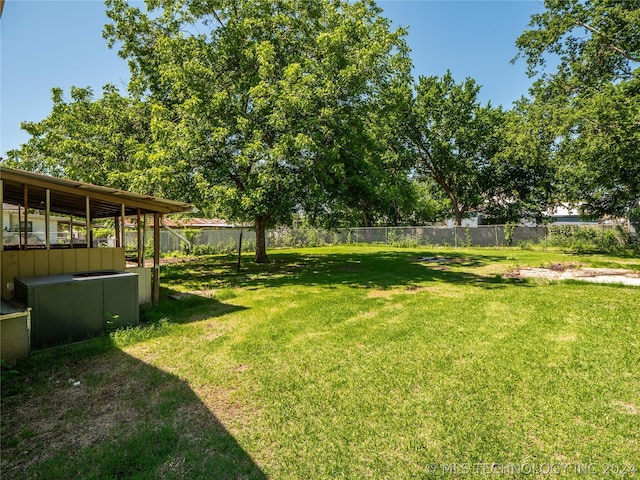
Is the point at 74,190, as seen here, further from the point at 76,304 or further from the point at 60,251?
the point at 76,304

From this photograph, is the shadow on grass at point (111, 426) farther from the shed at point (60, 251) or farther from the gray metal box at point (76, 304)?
the shed at point (60, 251)

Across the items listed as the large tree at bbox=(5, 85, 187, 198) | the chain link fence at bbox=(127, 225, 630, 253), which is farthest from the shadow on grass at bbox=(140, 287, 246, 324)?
the chain link fence at bbox=(127, 225, 630, 253)

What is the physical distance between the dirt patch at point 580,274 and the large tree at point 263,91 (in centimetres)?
525

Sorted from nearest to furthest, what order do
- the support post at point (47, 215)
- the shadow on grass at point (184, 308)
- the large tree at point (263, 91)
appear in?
the support post at point (47, 215), the shadow on grass at point (184, 308), the large tree at point (263, 91)

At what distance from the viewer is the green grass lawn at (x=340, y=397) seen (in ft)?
7.16

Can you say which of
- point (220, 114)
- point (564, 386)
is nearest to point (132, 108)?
point (220, 114)

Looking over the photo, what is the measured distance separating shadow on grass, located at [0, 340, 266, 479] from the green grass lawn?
0.04 ft

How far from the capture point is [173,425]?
2.62 m

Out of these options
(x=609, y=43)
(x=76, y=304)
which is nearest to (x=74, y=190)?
(x=76, y=304)

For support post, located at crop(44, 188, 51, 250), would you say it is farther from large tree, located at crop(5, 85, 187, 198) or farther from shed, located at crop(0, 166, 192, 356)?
large tree, located at crop(5, 85, 187, 198)

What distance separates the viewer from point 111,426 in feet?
8.61

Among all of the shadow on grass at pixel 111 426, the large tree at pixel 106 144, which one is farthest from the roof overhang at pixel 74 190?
the shadow on grass at pixel 111 426

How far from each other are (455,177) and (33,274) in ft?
85.4

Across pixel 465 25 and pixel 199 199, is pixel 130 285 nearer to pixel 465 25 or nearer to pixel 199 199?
pixel 199 199
